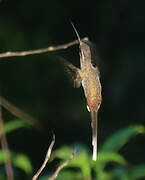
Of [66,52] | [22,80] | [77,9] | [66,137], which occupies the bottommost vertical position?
[66,137]

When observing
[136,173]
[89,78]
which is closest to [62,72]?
[136,173]

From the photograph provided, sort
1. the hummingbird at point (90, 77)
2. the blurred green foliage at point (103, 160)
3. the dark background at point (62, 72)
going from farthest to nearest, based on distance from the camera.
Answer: the dark background at point (62, 72)
the blurred green foliage at point (103, 160)
the hummingbird at point (90, 77)

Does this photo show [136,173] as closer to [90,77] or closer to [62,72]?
[90,77]

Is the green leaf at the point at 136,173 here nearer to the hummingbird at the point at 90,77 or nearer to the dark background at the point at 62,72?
the hummingbird at the point at 90,77

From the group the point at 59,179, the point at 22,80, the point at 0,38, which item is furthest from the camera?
the point at 22,80

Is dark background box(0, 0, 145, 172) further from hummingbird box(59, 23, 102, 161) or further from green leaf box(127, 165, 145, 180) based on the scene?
hummingbird box(59, 23, 102, 161)

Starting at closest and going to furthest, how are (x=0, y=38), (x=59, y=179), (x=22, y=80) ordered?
1. (x=59, y=179)
2. (x=0, y=38)
3. (x=22, y=80)

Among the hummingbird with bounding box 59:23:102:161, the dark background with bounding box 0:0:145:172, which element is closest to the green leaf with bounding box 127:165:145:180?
the hummingbird with bounding box 59:23:102:161

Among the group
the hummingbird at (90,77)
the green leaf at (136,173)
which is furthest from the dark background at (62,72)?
the hummingbird at (90,77)

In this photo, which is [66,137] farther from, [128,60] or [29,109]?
[128,60]

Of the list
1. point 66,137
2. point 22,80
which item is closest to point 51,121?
point 66,137
